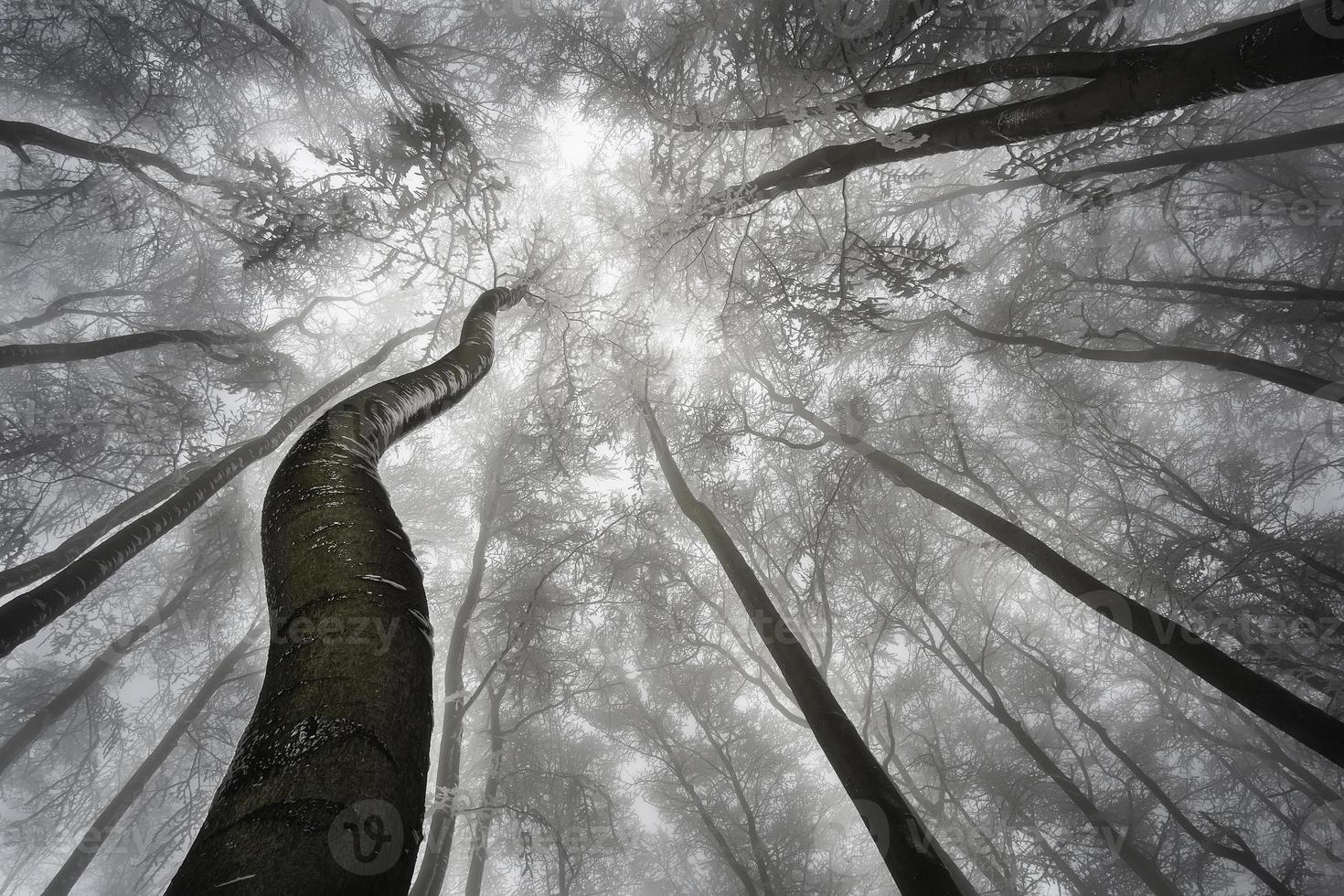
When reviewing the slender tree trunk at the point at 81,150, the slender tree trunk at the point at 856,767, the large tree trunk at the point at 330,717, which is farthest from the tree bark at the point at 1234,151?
the slender tree trunk at the point at 81,150

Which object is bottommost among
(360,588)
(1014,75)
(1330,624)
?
(1330,624)

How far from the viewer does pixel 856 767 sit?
10.2 feet

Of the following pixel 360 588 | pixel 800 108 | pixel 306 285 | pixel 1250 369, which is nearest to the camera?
pixel 360 588

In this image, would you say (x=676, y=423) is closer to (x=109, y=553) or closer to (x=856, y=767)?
(x=856, y=767)

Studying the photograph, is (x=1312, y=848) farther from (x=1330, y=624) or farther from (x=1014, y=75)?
(x=1014, y=75)

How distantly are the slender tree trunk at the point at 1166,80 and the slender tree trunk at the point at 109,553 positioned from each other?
24.9 ft

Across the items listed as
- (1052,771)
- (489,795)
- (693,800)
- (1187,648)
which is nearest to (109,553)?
(489,795)

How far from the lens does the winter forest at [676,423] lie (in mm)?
2951

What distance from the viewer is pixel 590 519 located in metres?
9.23

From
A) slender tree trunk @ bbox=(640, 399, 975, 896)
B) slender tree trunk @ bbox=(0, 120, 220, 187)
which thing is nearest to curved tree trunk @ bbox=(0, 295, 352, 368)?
slender tree trunk @ bbox=(0, 120, 220, 187)

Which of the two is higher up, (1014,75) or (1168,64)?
(1014,75)

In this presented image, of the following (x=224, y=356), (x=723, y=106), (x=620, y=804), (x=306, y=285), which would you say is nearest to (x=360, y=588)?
(x=723, y=106)

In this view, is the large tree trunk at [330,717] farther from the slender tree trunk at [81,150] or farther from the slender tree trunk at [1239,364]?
the slender tree trunk at [81,150]

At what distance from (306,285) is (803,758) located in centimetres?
1647
